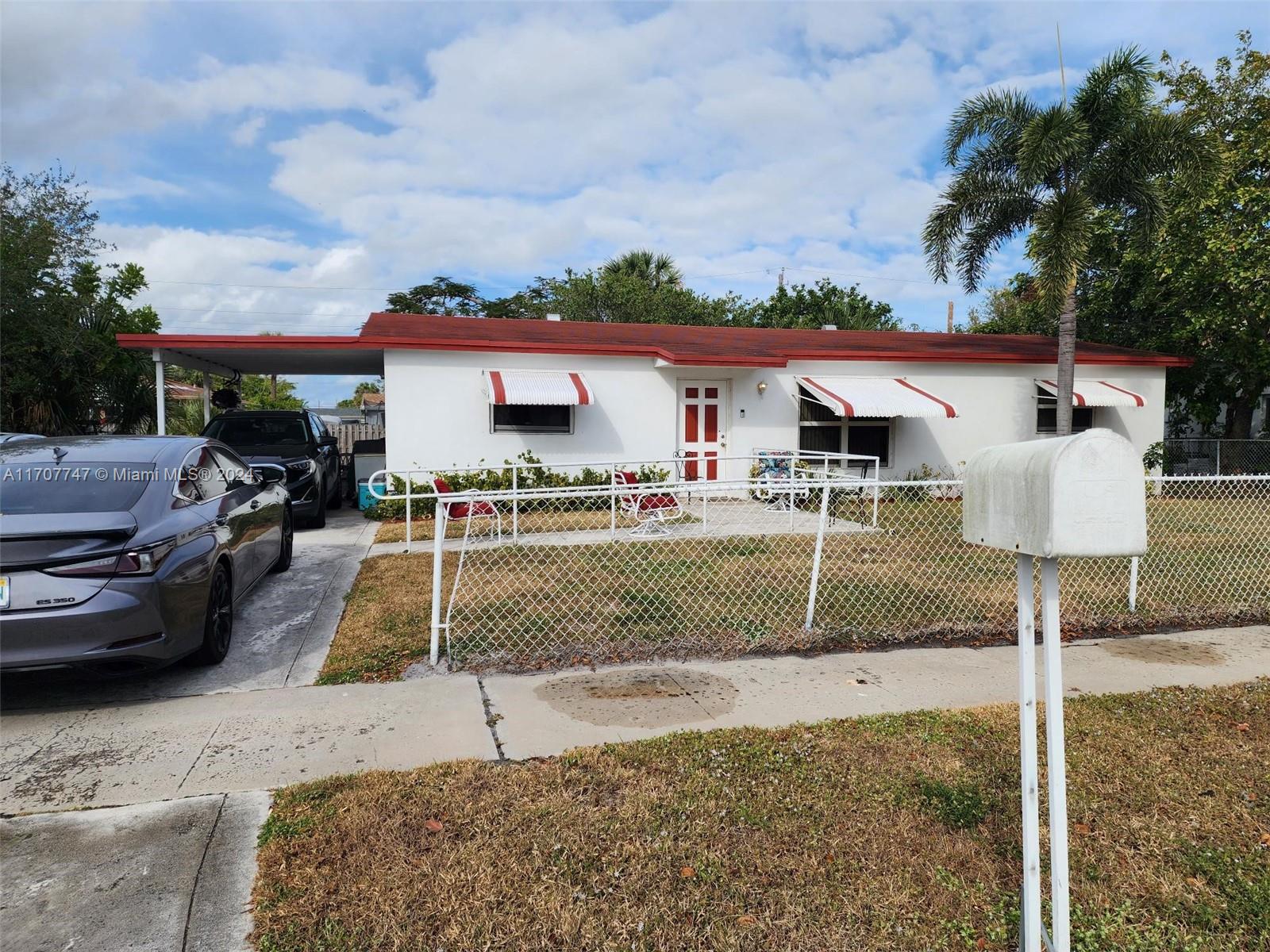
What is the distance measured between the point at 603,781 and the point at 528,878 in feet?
2.36

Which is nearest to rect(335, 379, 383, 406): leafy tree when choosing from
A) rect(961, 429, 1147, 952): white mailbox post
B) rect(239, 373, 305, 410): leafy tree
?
rect(239, 373, 305, 410): leafy tree

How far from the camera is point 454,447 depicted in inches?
513

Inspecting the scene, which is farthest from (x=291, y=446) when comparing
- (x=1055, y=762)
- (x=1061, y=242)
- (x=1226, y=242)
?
(x=1226, y=242)

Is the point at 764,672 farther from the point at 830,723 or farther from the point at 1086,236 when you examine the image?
the point at 1086,236

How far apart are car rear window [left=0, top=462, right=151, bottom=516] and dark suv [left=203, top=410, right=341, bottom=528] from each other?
18.4ft

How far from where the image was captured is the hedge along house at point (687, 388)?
42.0ft

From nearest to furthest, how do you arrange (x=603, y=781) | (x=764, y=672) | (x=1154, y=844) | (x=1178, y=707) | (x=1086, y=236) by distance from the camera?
1. (x=1154, y=844)
2. (x=603, y=781)
3. (x=1178, y=707)
4. (x=764, y=672)
5. (x=1086, y=236)

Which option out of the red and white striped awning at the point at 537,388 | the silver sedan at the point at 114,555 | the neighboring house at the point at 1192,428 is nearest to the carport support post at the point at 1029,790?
the silver sedan at the point at 114,555

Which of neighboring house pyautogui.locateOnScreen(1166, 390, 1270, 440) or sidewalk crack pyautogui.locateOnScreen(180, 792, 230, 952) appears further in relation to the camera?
neighboring house pyautogui.locateOnScreen(1166, 390, 1270, 440)

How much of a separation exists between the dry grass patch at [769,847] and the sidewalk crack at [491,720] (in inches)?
8.2

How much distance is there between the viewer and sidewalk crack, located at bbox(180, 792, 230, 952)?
2.45 meters

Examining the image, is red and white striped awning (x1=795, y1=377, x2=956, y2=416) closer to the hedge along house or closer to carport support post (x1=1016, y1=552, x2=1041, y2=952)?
the hedge along house

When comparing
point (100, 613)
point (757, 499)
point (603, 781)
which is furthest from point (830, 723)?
point (757, 499)

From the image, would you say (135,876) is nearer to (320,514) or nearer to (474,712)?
(474,712)
